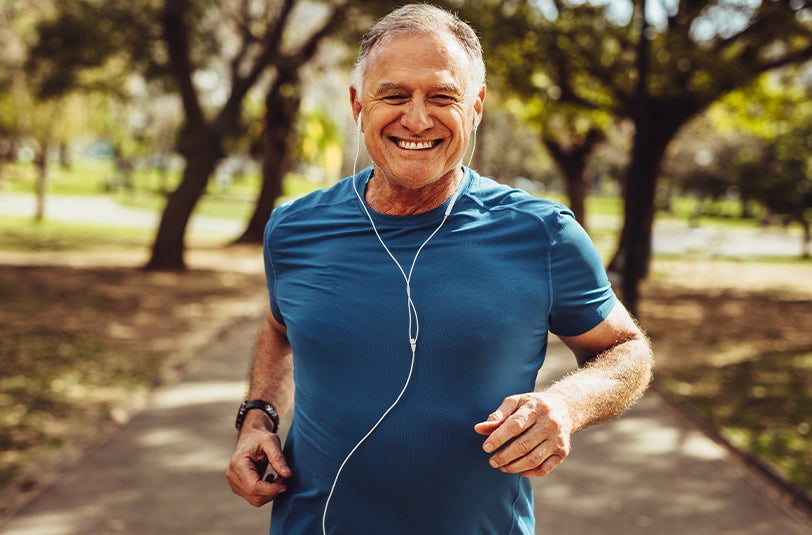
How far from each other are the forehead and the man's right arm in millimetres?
818

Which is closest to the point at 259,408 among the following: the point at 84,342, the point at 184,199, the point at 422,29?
the point at 422,29

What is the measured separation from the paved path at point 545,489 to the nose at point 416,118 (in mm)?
3504

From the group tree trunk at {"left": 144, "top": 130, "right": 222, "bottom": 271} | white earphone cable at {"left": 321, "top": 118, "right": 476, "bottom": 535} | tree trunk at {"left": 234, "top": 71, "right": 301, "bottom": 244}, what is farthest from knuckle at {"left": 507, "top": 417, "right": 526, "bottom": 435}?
tree trunk at {"left": 234, "top": 71, "right": 301, "bottom": 244}

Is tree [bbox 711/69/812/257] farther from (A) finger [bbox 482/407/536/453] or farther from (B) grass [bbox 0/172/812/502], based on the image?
(A) finger [bbox 482/407/536/453]

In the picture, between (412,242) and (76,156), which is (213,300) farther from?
(76,156)

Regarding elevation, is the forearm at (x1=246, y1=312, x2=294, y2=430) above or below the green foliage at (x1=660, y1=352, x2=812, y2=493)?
above

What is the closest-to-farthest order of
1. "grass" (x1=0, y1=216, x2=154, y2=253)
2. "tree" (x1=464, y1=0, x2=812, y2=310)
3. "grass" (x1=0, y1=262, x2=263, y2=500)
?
"grass" (x1=0, y1=262, x2=263, y2=500) → "tree" (x1=464, y1=0, x2=812, y2=310) → "grass" (x1=0, y1=216, x2=154, y2=253)

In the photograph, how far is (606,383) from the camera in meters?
2.01

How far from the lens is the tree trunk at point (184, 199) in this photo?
17.0 meters

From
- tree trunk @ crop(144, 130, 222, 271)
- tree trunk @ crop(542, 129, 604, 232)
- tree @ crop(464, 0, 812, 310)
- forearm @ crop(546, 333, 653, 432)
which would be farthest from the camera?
tree trunk @ crop(542, 129, 604, 232)

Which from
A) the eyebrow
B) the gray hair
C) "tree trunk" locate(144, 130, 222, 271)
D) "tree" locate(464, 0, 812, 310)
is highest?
"tree" locate(464, 0, 812, 310)

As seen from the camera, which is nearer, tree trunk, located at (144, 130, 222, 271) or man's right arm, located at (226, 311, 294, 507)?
man's right arm, located at (226, 311, 294, 507)

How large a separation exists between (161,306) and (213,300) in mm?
1203

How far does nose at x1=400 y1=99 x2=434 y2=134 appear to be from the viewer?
204 centimetres
